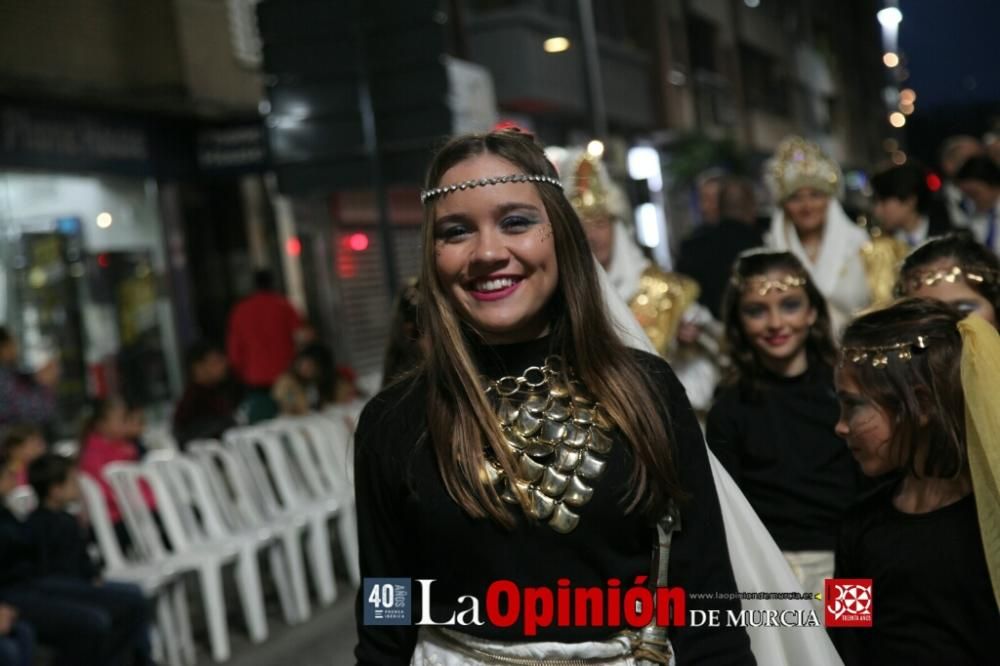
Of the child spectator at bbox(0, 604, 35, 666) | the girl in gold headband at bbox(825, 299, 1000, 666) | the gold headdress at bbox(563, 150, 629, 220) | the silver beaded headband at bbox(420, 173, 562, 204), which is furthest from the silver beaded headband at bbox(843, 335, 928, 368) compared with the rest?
the child spectator at bbox(0, 604, 35, 666)

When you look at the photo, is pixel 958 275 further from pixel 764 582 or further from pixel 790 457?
pixel 764 582

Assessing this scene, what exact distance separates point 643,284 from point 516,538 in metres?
3.03

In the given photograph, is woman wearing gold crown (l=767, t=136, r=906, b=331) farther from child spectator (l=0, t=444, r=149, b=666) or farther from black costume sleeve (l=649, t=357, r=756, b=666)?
Answer: child spectator (l=0, t=444, r=149, b=666)

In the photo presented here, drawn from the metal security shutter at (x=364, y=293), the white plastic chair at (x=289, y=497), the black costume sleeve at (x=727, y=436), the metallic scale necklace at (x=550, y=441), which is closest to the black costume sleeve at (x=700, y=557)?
the metallic scale necklace at (x=550, y=441)

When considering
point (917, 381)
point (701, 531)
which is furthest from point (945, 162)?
point (701, 531)

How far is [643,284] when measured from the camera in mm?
5184

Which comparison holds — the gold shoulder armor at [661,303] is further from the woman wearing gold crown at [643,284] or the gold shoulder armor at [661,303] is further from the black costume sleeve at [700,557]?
the black costume sleeve at [700,557]

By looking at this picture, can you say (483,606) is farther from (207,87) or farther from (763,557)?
(207,87)

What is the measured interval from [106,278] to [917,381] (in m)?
11.2

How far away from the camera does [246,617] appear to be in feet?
24.4

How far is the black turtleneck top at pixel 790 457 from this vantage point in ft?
11.1

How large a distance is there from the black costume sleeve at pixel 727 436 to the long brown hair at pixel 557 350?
1.20 metres

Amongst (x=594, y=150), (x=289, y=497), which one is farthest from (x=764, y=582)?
(x=289, y=497)

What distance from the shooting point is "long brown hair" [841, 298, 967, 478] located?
8.38ft
